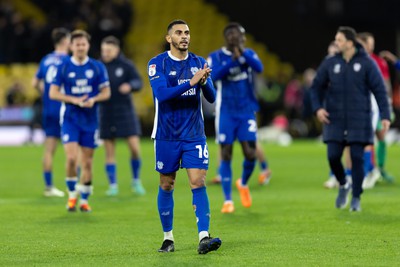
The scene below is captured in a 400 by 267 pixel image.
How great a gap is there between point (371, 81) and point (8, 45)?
66.1ft

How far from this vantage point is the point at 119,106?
627 inches

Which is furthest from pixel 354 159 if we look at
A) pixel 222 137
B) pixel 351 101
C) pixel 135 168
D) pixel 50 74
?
pixel 50 74

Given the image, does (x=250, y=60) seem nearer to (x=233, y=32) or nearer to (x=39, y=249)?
(x=233, y=32)

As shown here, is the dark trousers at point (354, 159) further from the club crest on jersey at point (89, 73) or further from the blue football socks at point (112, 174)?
the blue football socks at point (112, 174)

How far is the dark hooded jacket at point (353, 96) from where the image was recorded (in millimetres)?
12234

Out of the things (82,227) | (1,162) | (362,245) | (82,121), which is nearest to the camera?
(362,245)

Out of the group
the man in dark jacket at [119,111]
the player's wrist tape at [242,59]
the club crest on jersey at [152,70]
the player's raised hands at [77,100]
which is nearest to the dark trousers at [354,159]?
the player's wrist tape at [242,59]

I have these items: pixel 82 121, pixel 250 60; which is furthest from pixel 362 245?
pixel 82 121

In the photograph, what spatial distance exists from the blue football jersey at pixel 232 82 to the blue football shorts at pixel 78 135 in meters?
1.70

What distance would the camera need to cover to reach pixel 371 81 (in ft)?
40.1

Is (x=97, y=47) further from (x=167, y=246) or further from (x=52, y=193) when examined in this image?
(x=167, y=246)

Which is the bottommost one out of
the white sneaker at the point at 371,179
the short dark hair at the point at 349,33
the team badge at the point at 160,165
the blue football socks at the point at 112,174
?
the white sneaker at the point at 371,179

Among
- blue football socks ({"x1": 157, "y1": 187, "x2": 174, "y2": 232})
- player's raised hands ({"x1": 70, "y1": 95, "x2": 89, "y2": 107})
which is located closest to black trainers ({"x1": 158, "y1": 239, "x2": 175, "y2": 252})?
blue football socks ({"x1": 157, "y1": 187, "x2": 174, "y2": 232})

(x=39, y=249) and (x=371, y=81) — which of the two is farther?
(x=371, y=81)
